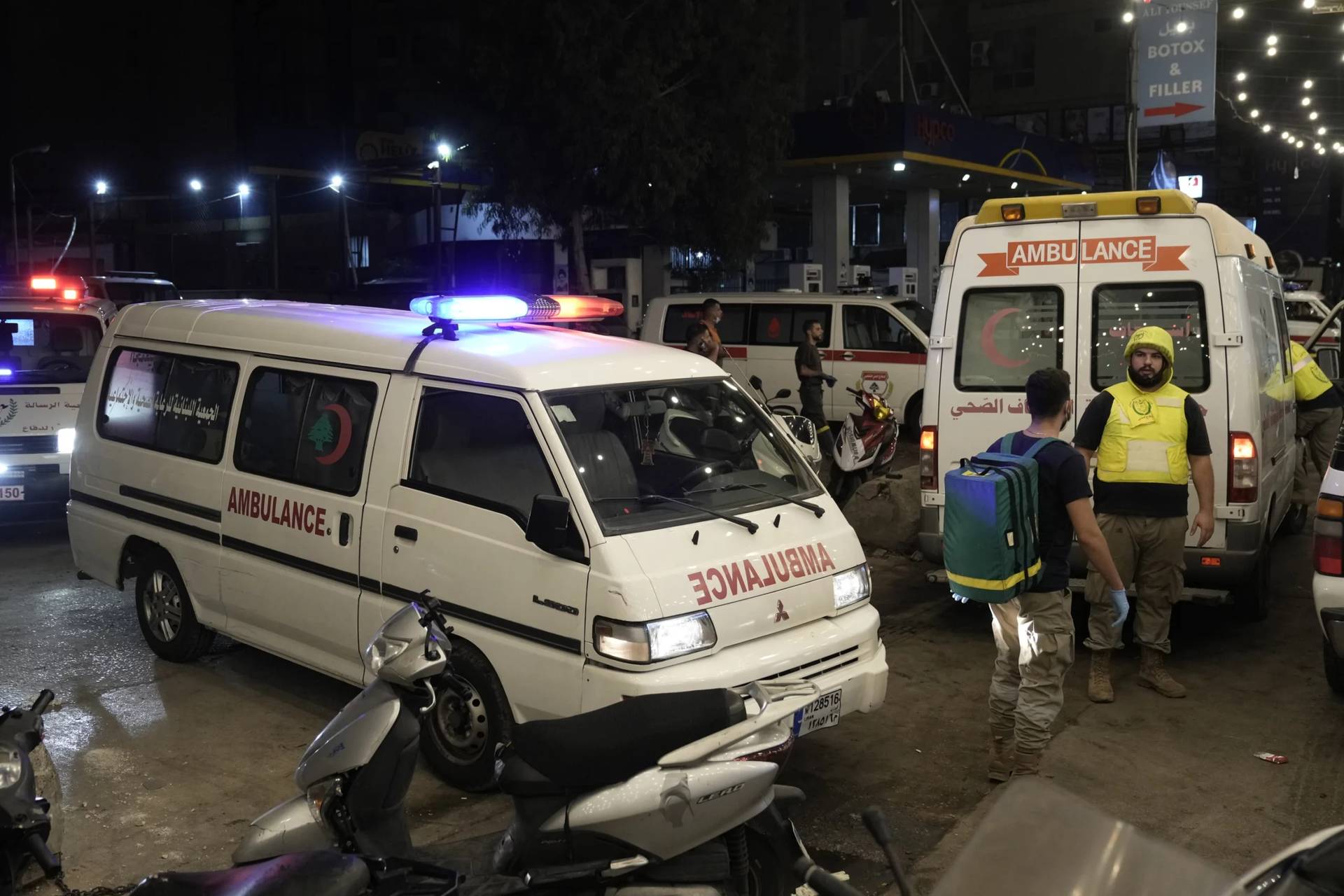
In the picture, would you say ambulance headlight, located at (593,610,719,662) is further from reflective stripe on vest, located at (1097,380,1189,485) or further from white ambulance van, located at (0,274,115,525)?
white ambulance van, located at (0,274,115,525)

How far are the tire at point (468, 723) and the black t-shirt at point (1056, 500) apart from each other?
2.32 metres

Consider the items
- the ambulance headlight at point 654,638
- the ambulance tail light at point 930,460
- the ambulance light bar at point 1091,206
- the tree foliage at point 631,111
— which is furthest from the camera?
the tree foliage at point 631,111

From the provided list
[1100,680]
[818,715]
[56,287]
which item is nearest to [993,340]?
[1100,680]

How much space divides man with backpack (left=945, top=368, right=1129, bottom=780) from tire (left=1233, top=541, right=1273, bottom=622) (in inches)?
96.7

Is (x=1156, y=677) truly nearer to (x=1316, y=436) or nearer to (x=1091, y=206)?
(x=1091, y=206)

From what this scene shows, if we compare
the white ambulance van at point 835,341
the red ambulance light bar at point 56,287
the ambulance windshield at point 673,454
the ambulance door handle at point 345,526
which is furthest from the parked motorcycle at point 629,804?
the white ambulance van at point 835,341

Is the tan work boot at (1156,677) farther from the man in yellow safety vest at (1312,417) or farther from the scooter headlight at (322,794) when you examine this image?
the scooter headlight at (322,794)

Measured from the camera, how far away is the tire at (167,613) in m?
6.74

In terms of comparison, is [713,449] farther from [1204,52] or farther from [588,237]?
[588,237]

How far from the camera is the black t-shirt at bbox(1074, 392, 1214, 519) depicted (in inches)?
246

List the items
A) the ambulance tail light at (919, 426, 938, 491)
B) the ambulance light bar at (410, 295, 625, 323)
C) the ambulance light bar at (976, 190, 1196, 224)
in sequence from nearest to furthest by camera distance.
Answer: the ambulance light bar at (410, 295, 625, 323), the ambulance light bar at (976, 190, 1196, 224), the ambulance tail light at (919, 426, 938, 491)

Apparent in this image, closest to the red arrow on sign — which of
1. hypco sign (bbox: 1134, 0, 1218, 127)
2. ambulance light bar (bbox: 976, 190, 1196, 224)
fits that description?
hypco sign (bbox: 1134, 0, 1218, 127)

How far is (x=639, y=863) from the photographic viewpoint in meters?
3.13

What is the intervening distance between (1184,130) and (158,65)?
35.6 m
